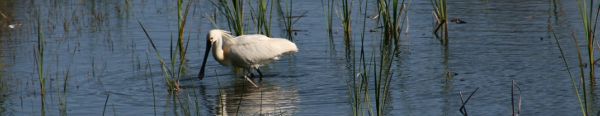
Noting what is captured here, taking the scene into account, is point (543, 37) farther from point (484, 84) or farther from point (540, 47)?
point (484, 84)

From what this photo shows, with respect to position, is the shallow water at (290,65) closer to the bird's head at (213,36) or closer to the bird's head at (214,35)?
the bird's head at (213,36)

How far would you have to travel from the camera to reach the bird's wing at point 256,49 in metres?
10.4

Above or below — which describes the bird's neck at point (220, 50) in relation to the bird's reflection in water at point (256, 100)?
above

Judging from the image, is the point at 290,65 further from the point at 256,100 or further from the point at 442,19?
the point at 442,19

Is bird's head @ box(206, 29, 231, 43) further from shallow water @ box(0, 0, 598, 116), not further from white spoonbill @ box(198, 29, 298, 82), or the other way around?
shallow water @ box(0, 0, 598, 116)

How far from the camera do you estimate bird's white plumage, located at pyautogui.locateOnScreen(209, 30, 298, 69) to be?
10.4m

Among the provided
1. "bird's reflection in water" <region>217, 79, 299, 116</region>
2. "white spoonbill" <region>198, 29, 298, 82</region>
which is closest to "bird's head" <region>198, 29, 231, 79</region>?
"white spoonbill" <region>198, 29, 298, 82</region>

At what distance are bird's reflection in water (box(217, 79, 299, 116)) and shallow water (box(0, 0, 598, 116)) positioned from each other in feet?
0.05

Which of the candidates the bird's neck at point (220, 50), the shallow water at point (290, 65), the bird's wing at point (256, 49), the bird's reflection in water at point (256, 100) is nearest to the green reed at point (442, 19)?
the shallow water at point (290, 65)

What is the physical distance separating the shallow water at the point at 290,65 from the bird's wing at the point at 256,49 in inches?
7.7

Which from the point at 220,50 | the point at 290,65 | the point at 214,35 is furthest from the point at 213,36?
the point at 290,65

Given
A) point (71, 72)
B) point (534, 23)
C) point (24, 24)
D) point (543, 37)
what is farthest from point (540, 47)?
point (24, 24)

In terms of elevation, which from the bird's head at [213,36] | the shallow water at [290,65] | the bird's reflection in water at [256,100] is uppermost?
the bird's head at [213,36]

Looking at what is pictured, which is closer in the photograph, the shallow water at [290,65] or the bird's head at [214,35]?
the shallow water at [290,65]
